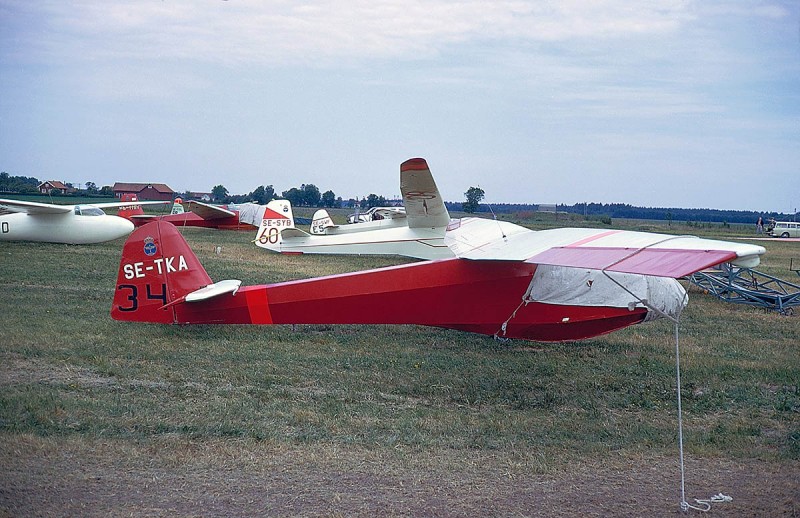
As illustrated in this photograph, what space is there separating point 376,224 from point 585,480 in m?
16.0

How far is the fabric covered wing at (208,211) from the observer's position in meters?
28.5

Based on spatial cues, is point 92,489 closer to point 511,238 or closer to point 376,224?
point 511,238

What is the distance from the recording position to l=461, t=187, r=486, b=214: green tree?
16342 millimetres

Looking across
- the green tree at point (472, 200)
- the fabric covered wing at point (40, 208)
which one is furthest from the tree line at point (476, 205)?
the fabric covered wing at point (40, 208)

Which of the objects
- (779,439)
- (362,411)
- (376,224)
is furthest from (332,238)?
(779,439)

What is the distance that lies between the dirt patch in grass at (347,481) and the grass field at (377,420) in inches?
0.7

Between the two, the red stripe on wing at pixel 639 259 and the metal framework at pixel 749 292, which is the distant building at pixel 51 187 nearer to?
the red stripe on wing at pixel 639 259

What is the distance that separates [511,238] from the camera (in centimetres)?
952

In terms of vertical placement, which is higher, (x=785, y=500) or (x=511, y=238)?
(x=511, y=238)

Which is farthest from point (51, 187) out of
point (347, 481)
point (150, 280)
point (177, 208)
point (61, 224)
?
point (177, 208)

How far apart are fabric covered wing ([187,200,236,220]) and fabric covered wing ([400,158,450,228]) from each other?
15.3m

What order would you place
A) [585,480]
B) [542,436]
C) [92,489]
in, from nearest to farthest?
[92,489] < [585,480] < [542,436]

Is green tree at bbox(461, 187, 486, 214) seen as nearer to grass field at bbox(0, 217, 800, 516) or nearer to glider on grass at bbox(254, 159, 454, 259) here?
glider on grass at bbox(254, 159, 454, 259)

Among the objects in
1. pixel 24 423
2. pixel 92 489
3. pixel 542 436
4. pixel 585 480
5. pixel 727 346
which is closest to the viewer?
pixel 92 489
